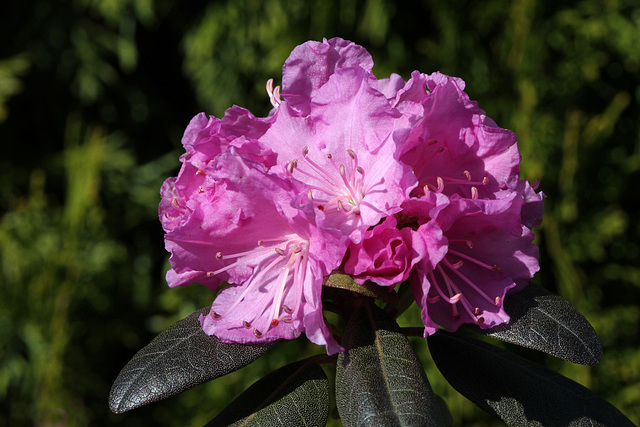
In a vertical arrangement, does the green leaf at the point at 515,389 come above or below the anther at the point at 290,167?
below

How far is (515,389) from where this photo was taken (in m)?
0.90

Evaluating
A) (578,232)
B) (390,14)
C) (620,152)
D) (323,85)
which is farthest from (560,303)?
(390,14)

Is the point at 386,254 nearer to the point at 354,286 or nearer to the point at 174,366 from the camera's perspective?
the point at 354,286

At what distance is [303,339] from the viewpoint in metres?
2.25

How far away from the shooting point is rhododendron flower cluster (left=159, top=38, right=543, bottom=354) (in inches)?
30.7

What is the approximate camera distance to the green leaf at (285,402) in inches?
33.9

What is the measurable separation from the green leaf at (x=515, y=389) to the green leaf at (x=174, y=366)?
0.92ft

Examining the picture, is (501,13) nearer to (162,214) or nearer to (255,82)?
(255,82)

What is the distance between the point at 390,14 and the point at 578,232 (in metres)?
1.05

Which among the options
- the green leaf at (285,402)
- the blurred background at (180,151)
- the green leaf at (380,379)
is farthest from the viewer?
the blurred background at (180,151)

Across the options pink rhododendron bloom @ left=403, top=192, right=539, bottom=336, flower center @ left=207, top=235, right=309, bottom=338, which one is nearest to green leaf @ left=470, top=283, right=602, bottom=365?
pink rhododendron bloom @ left=403, top=192, right=539, bottom=336

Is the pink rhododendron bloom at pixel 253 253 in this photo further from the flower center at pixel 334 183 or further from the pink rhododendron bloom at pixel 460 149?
the pink rhododendron bloom at pixel 460 149

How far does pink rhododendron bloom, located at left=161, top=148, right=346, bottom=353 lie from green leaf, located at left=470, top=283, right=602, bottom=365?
0.77 ft

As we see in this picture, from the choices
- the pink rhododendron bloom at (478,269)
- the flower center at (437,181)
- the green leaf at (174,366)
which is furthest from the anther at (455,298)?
the green leaf at (174,366)
